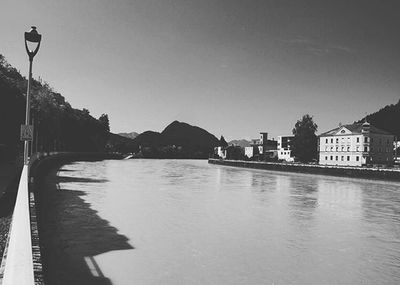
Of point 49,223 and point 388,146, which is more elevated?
point 388,146

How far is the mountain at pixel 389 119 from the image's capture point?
476 feet

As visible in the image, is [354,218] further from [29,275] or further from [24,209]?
[29,275]

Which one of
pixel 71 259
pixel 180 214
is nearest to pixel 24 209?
pixel 71 259

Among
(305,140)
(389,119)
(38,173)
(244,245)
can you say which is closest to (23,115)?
(38,173)

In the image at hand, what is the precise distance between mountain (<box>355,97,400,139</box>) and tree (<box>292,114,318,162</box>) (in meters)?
58.2

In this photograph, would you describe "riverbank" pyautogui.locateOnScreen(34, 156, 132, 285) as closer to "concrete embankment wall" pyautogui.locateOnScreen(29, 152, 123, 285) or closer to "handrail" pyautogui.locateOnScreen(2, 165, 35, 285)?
"concrete embankment wall" pyautogui.locateOnScreen(29, 152, 123, 285)

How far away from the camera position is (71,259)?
11359 mm

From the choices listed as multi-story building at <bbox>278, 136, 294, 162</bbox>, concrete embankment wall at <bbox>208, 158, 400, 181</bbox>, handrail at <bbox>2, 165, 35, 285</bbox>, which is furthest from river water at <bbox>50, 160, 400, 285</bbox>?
multi-story building at <bbox>278, 136, 294, 162</bbox>

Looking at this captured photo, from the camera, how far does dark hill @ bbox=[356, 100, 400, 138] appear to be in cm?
14521

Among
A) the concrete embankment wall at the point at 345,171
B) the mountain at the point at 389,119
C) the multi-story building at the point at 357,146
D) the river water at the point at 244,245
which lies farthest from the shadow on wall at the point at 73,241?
the mountain at the point at 389,119

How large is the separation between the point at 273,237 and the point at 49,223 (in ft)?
31.8

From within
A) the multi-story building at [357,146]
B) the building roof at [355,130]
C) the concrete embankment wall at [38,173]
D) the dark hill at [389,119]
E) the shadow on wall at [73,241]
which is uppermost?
the dark hill at [389,119]

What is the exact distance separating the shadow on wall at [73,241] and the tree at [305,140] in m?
86.9

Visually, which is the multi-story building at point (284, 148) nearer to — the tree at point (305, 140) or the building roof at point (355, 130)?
the building roof at point (355, 130)
